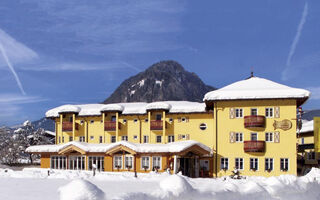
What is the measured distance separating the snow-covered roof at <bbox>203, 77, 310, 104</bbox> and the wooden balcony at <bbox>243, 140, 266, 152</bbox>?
185 inches

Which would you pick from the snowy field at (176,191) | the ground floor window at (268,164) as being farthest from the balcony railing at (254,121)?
the snowy field at (176,191)

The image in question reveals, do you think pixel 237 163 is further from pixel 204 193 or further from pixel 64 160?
pixel 204 193

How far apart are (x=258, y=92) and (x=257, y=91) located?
0.20 m

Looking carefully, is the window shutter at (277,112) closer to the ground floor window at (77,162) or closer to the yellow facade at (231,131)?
the yellow facade at (231,131)

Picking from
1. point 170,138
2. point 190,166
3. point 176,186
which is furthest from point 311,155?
point 176,186

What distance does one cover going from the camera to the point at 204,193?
463 inches

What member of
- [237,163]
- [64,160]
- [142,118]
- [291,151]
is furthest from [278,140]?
[64,160]

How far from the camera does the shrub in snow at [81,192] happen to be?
8.49m

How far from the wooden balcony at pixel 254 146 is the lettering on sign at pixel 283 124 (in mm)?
2364

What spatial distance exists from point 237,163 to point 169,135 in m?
10.00

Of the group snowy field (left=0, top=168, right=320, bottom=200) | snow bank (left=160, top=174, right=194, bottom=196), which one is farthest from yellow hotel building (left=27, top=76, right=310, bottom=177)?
snow bank (left=160, top=174, right=194, bottom=196)

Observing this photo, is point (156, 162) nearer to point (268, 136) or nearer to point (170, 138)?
point (170, 138)

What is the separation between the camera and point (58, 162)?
44906 millimetres

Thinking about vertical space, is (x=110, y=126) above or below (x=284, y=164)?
above
